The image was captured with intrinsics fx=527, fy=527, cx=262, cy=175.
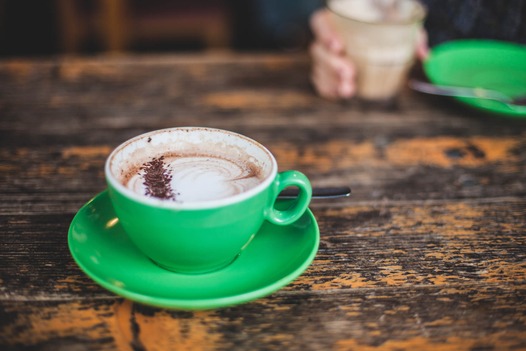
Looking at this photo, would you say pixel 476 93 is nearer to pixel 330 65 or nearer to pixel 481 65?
pixel 481 65

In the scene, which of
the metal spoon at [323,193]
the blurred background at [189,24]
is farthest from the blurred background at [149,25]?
the metal spoon at [323,193]

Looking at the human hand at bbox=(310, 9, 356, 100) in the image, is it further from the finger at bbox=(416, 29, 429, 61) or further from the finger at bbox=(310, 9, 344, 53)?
the finger at bbox=(416, 29, 429, 61)

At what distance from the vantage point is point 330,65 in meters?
1.10

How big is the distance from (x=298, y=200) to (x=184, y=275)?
15 cm

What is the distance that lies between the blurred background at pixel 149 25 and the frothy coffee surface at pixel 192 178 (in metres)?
2.03

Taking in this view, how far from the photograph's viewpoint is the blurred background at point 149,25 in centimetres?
249

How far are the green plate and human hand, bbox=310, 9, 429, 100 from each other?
83 mm

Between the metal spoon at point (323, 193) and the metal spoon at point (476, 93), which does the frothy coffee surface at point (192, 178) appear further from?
the metal spoon at point (476, 93)

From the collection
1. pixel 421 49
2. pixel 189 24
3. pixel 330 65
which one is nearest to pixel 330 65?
pixel 330 65

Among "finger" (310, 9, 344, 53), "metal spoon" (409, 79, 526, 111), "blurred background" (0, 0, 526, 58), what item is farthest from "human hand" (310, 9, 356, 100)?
"blurred background" (0, 0, 526, 58)

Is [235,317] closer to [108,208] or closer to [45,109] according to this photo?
[108,208]

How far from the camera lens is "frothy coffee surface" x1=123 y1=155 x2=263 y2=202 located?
0.58 metres

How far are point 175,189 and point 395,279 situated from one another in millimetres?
281

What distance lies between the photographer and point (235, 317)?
56 cm
